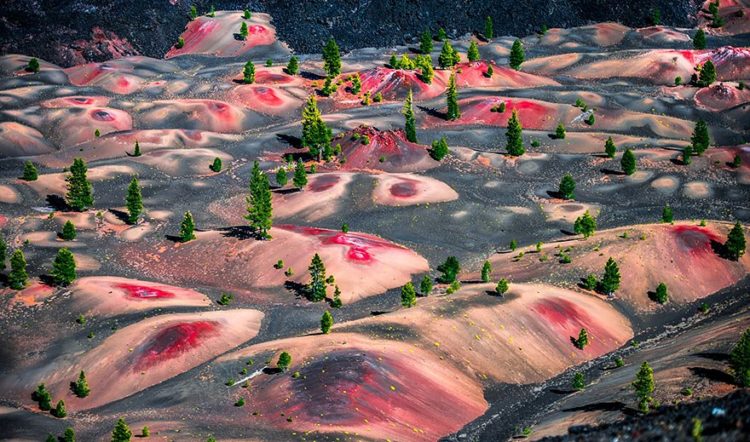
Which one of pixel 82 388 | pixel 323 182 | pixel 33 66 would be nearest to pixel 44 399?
pixel 82 388

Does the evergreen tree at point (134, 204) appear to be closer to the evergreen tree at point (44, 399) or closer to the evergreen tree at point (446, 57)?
the evergreen tree at point (44, 399)

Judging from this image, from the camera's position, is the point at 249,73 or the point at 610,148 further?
the point at 249,73

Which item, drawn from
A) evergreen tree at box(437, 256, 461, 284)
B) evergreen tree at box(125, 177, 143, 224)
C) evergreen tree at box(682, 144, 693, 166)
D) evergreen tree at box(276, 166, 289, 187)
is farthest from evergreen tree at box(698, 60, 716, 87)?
evergreen tree at box(125, 177, 143, 224)

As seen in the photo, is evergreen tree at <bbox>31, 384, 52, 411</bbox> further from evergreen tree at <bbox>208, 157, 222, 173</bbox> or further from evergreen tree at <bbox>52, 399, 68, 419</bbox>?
evergreen tree at <bbox>208, 157, 222, 173</bbox>

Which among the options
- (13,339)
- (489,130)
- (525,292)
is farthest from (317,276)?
(489,130)

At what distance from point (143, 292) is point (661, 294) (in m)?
51.4

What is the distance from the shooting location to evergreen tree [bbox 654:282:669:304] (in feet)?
345

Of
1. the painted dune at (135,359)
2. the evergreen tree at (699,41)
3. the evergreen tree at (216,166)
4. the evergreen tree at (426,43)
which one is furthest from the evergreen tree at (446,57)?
the painted dune at (135,359)

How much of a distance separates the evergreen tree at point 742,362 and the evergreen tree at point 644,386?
5.86 m

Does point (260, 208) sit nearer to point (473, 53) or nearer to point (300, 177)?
point (300, 177)

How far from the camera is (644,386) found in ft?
244

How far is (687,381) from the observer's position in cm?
7762

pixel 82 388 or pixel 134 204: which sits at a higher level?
pixel 134 204

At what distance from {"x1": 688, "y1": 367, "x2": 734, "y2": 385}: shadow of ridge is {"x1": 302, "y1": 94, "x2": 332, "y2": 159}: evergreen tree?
73416 mm
